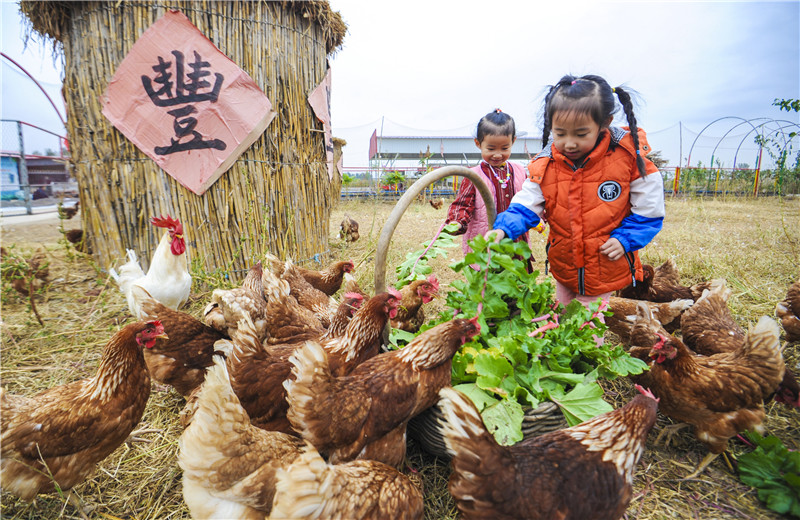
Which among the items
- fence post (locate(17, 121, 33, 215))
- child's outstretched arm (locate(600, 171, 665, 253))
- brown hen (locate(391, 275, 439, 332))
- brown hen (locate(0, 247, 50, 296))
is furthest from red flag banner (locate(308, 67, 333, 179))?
fence post (locate(17, 121, 33, 215))

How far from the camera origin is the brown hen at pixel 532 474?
1.32 meters

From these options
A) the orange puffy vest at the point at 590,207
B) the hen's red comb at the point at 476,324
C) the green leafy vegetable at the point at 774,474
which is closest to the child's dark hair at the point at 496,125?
the orange puffy vest at the point at 590,207

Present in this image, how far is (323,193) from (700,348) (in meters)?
4.90

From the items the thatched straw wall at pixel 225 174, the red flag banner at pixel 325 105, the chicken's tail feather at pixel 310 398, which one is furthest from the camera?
the red flag banner at pixel 325 105

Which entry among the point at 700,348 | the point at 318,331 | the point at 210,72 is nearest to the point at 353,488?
the point at 318,331

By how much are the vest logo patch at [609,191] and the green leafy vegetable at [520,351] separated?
799mm

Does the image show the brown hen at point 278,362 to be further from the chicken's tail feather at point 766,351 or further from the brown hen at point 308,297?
the chicken's tail feather at point 766,351

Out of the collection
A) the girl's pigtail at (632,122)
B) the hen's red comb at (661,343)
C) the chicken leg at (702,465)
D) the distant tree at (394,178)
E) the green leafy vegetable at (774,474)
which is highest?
the distant tree at (394,178)

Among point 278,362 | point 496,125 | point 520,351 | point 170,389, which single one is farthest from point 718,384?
point 170,389

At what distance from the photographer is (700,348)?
2.76 meters

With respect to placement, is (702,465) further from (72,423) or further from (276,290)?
(72,423)

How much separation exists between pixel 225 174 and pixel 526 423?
4198mm

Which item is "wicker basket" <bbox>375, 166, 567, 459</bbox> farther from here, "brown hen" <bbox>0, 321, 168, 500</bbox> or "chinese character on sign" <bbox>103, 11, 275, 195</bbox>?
"chinese character on sign" <bbox>103, 11, 275, 195</bbox>

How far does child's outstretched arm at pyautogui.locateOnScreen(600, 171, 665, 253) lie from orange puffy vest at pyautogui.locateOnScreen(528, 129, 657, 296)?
6cm
